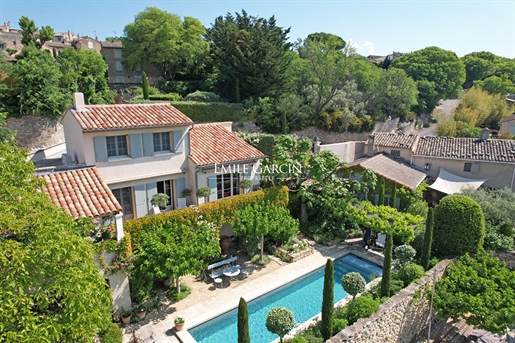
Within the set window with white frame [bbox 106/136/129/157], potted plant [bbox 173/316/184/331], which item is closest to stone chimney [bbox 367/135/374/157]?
window with white frame [bbox 106/136/129/157]

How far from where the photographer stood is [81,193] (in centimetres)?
1862

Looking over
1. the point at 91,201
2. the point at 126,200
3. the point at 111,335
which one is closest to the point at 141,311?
the point at 111,335

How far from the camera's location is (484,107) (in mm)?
71562

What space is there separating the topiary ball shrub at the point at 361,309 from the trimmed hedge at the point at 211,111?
3532cm

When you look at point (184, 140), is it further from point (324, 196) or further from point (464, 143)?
point (464, 143)

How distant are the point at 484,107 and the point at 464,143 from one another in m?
40.1

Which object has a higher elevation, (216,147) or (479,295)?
(216,147)

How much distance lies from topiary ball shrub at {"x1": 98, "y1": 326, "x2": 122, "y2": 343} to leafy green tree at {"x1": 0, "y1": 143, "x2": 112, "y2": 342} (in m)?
5.68

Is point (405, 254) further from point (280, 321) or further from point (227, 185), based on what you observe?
point (227, 185)

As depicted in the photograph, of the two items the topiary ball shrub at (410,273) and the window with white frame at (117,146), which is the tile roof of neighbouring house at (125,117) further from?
the topiary ball shrub at (410,273)

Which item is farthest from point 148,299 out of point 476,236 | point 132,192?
point 476,236

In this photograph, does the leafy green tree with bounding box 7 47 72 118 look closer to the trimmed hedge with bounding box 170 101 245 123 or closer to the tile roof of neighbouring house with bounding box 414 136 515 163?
the trimmed hedge with bounding box 170 101 245 123

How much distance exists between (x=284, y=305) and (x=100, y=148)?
625 inches

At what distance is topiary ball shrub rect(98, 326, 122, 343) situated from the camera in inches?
602
